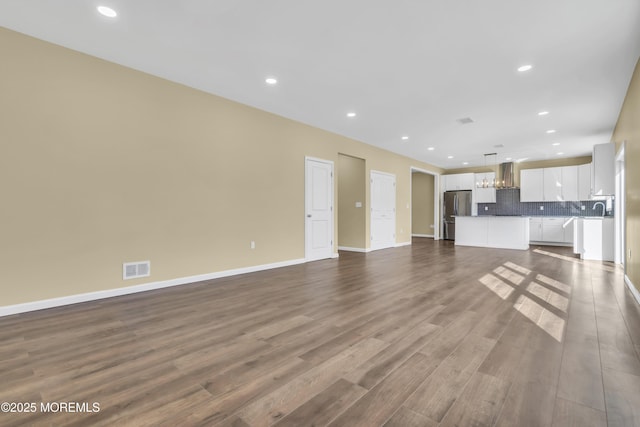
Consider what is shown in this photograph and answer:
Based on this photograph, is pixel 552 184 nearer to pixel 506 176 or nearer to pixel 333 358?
pixel 506 176

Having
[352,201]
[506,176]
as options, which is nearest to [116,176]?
[352,201]

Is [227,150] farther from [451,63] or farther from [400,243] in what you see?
[400,243]

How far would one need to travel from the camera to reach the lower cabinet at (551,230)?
29.0ft

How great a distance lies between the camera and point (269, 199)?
523 centimetres

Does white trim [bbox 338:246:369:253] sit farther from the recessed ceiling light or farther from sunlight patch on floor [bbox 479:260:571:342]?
the recessed ceiling light

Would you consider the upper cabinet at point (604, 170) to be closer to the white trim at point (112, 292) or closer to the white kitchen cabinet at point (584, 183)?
the white kitchen cabinet at point (584, 183)

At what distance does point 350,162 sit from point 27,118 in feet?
20.0

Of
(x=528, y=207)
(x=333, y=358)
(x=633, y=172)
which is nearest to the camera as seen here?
(x=333, y=358)

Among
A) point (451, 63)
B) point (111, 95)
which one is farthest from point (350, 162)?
point (111, 95)

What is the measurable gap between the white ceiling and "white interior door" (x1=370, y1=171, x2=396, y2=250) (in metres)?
2.83

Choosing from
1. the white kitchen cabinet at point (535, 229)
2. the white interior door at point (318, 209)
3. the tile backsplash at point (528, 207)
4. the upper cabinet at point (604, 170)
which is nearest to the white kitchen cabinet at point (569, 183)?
the tile backsplash at point (528, 207)

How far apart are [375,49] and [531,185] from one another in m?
8.79

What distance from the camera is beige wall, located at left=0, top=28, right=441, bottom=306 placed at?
2967 millimetres

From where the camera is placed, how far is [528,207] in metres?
10.0
